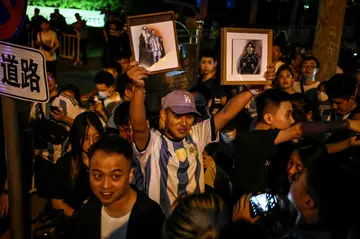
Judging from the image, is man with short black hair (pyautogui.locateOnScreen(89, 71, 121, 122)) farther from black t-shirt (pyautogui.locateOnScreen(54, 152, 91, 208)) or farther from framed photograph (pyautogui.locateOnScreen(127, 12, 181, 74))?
framed photograph (pyautogui.locateOnScreen(127, 12, 181, 74))

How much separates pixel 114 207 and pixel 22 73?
4.27 ft

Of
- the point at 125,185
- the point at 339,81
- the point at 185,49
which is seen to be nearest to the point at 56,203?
the point at 125,185

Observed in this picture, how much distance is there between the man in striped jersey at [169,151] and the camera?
311 centimetres

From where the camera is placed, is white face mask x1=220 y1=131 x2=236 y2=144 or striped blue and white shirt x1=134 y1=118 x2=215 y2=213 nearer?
striped blue and white shirt x1=134 y1=118 x2=215 y2=213

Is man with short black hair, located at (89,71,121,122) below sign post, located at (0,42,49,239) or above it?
below

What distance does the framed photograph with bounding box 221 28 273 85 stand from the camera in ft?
11.9

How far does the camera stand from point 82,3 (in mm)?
25109

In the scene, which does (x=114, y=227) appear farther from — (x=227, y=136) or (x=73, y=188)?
(x=227, y=136)

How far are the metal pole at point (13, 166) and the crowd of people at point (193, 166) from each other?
0.66 feet

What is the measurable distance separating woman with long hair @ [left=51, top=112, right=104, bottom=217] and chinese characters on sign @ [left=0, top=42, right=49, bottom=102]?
628mm

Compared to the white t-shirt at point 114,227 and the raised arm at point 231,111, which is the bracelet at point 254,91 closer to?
the raised arm at point 231,111

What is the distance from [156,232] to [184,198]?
0.60m

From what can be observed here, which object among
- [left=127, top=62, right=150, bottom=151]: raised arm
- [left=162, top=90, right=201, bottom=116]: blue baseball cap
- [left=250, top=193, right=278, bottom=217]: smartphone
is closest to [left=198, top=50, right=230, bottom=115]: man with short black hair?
[left=162, top=90, right=201, bottom=116]: blue baseball cap

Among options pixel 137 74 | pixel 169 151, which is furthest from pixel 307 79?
pixel 137 74
